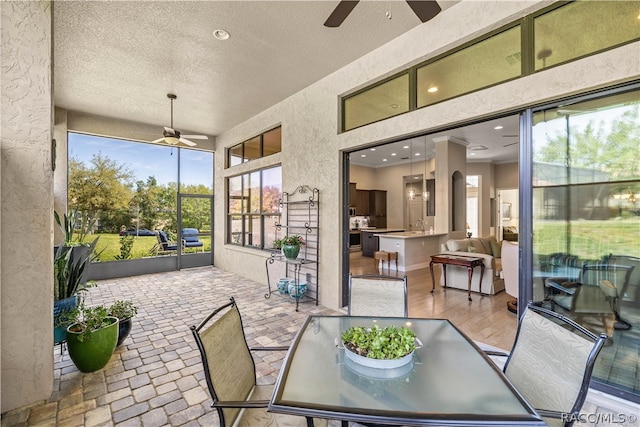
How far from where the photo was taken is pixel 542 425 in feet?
3.15

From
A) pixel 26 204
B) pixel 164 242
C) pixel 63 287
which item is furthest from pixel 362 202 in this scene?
pixel 26 204

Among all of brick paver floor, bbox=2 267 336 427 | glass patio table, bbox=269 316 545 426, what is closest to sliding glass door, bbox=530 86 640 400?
glass patio table, bbox=269 316 545 426

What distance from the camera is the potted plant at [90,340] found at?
251 cm

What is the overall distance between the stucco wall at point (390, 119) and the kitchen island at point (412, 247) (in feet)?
10.9

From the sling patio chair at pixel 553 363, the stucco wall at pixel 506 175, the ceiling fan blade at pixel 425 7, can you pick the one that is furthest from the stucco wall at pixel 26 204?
the stucco wall at pixel 506 175

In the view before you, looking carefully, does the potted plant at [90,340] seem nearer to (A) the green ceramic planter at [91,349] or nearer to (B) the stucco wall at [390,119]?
(A) the green ceramic planter at [91,349]

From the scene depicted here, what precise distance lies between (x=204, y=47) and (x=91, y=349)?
3.52 meters

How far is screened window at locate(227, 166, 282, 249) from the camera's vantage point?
5.72 meters

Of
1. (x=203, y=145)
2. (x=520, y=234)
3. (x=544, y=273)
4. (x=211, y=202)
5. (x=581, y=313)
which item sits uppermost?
(x=203, y=145)

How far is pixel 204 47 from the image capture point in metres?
3.54

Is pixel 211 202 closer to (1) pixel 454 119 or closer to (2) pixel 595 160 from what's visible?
(1) pixel 454 119

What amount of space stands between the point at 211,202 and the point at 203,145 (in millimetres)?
1540

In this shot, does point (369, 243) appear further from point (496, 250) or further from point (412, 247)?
point (496, 250)

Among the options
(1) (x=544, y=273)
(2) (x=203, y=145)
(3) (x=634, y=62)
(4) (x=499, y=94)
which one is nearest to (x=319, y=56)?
(4) (x=499, y=94)
